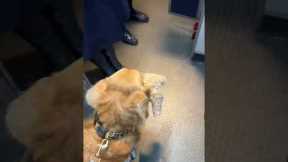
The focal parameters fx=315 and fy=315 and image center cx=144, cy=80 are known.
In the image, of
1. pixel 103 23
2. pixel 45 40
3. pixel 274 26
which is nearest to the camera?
pixel 45 40

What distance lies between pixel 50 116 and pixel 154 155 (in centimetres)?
95

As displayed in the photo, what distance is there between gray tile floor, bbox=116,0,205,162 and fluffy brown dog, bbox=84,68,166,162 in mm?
298

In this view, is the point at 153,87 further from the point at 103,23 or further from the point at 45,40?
the point at 45,40

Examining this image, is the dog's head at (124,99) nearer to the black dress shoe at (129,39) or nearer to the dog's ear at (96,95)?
the dog's ear at (96,95)

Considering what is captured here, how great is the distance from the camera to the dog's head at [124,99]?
1.00 metres

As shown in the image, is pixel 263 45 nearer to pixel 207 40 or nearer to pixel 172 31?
pixel 207 40

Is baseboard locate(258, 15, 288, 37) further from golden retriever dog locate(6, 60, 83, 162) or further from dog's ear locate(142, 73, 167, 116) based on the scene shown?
golden retriever dog locate(6, 60, 83, 162)

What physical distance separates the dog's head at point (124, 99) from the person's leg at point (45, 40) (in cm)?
60

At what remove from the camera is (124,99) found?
39.7 inches

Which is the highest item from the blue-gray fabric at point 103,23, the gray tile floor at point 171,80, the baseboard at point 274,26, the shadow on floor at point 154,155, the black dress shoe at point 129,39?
the baseboard at point 274,26

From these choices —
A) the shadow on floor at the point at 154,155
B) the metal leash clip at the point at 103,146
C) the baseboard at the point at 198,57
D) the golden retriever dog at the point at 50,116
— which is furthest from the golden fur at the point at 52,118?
the baseboard at the point at 198,57

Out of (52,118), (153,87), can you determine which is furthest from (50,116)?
(153,87)

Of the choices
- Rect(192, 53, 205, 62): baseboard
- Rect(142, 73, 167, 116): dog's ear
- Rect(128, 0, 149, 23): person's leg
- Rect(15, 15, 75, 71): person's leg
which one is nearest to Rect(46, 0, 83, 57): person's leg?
Rect(15, 15, 75, 71): person's leg

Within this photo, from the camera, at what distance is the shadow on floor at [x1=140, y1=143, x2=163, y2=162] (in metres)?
1.30
